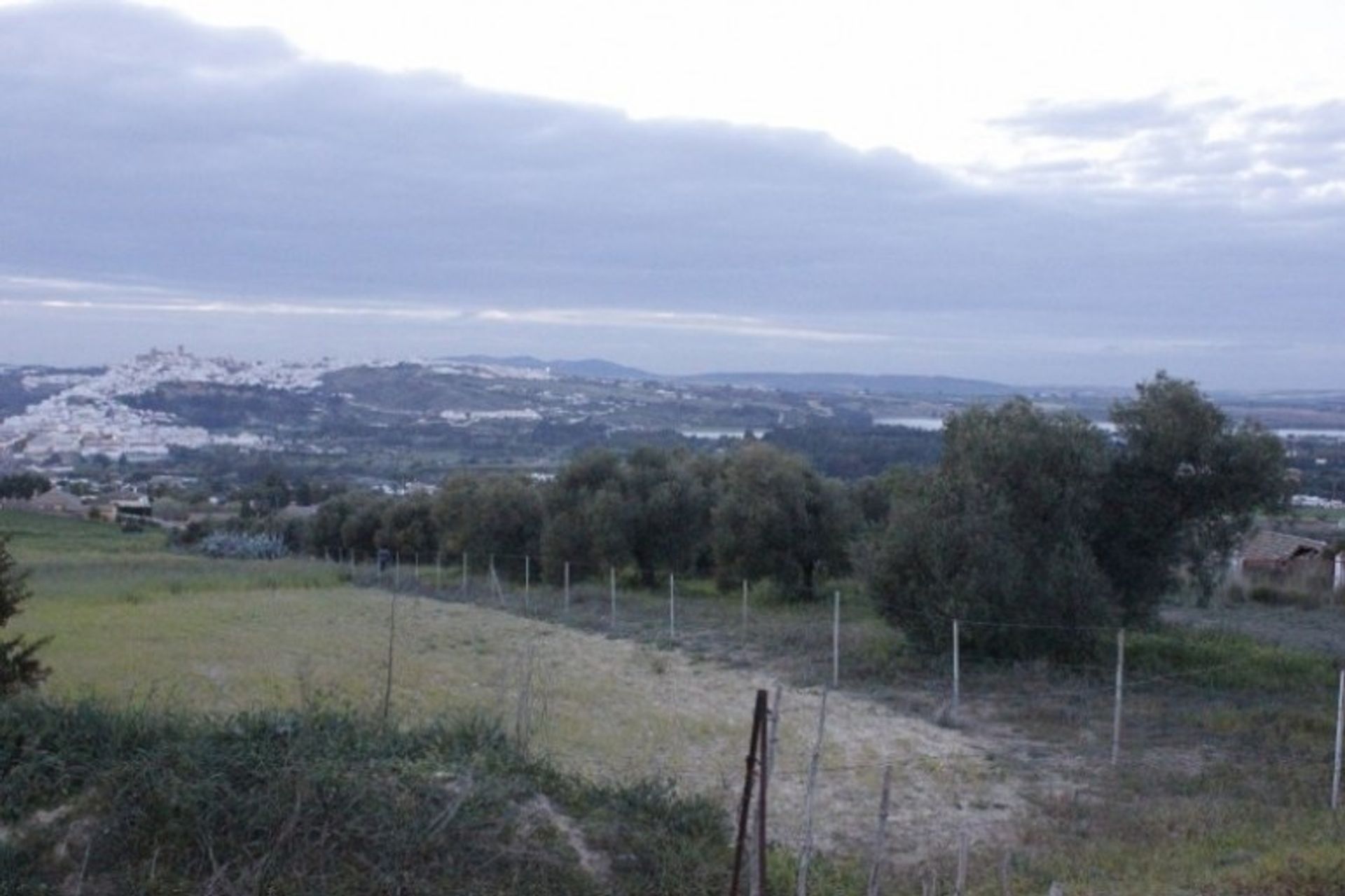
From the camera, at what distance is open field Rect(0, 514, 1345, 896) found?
11.2 metres

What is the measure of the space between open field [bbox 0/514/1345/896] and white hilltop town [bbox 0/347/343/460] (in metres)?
78.7

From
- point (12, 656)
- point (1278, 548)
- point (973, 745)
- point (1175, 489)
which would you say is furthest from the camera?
point (1278, 548)

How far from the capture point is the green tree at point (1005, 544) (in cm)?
2155

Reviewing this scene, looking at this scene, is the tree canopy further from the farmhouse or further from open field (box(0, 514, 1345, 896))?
the farmhouse

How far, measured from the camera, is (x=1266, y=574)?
124 feet

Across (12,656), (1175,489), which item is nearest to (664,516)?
(1175,489)

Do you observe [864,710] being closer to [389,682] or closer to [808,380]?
[389,682]

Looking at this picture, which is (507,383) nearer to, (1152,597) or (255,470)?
(255,470)

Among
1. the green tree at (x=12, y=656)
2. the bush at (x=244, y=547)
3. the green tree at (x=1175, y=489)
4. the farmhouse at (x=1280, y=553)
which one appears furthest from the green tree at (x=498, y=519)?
the green tree at (x=12, y=656)

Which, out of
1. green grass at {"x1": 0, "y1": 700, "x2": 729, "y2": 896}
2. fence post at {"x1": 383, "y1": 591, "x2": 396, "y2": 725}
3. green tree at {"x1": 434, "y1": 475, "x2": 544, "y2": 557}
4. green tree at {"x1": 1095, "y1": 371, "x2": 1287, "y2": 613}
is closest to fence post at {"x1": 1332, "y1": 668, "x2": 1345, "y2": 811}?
green grass at {"x1": 0, "y1": 700, "x2": 729, "y2": 896}

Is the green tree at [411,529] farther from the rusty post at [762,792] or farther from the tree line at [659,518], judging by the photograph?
the rusty post at [762,792]

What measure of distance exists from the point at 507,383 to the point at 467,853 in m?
143

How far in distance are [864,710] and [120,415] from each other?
124 meters

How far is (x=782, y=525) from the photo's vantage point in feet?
113
